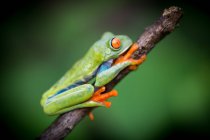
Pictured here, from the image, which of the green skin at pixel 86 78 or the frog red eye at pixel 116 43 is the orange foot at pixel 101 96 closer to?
the green skin at pixel 86 78

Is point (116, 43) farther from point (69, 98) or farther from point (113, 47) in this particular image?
point (69, 98)

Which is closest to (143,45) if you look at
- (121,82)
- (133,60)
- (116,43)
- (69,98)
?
(133,60)

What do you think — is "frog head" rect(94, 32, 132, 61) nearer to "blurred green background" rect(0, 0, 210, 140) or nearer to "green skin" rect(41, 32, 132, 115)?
"green skin" rect(41, 32, 132, 115)

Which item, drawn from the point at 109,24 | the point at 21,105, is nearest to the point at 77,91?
the point at 21,105

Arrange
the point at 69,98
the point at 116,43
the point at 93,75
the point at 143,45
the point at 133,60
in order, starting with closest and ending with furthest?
1. the point at 143,45
2. the point at 133,60
3. the point at 69,98
4. the point at 116,43
5. the point at 93,75

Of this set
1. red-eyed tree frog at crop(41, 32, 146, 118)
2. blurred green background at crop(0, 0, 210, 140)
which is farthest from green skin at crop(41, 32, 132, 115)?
blurred green background at crop(0, 0, 210, 140)

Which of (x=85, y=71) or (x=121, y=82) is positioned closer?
(x=85, y=71)
